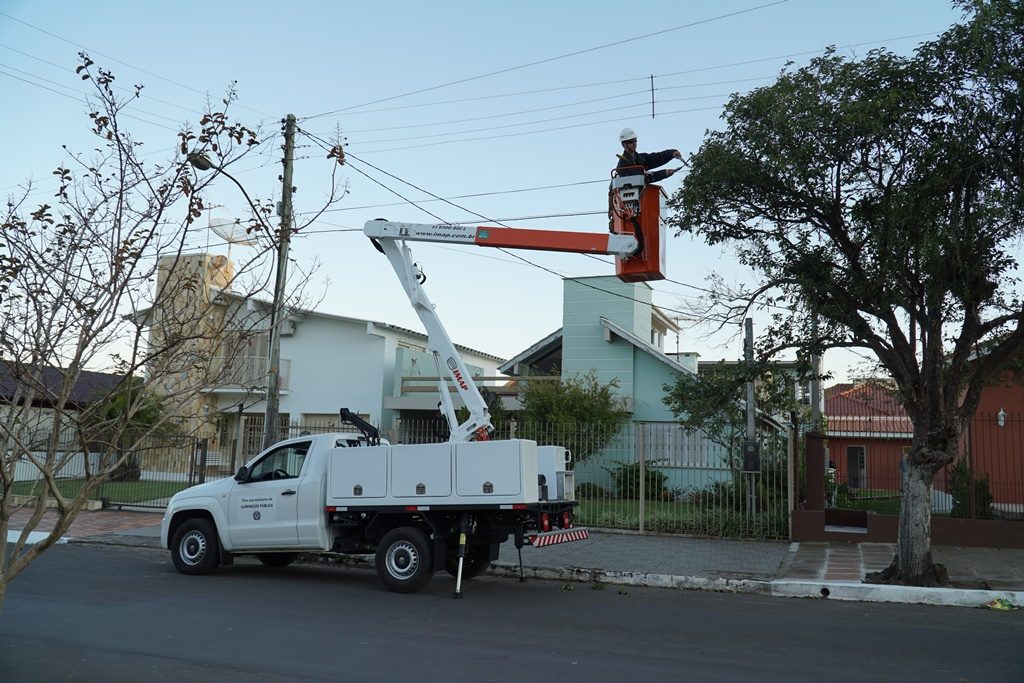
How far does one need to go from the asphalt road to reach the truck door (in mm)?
606

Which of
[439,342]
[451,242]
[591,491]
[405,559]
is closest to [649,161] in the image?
[451,242]

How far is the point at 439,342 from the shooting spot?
461 inches

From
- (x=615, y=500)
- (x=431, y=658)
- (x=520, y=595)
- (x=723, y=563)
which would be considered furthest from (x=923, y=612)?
(x=615, y=500)

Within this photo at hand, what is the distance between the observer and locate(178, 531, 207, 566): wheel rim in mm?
12268

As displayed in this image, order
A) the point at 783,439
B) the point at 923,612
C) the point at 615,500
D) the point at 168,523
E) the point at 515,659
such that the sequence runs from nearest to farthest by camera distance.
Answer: the point at 515,659
the point at 923,612
the point at 168,523
the point at 783,439
the point at 615,500

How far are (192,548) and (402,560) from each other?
3.53 meters

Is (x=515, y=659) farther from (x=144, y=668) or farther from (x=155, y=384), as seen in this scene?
(x=155, y=384)

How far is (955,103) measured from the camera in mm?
11023

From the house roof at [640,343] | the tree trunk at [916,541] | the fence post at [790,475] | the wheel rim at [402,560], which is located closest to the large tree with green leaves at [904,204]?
the tree trunk at [916,541]

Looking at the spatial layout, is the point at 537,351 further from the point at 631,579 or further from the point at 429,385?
the point at 631,579

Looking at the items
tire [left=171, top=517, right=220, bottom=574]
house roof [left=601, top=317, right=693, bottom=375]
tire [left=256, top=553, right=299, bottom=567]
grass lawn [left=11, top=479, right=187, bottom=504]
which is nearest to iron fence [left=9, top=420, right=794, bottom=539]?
tire [left=171, top=517, right=220, bottom=574]

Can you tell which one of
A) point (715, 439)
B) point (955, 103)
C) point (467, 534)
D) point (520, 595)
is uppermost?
point (955, 103)

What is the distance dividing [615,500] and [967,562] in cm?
659

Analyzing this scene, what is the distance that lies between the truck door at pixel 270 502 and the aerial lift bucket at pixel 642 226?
18.2 ft
